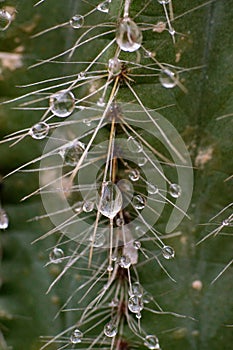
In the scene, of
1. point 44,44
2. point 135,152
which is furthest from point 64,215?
point 44,44

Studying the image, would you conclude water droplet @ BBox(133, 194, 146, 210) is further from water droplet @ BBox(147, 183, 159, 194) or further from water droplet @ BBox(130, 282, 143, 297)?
water droplet @ BBox(130, 282, 143, 297)

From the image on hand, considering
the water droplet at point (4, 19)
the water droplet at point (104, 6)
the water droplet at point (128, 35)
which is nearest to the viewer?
the water droplet at point (128, 35)

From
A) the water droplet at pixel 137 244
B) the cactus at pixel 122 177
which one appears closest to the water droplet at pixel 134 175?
the cactus at pixel 122 177

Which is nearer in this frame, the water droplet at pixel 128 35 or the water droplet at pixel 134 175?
the water droplet at pixel 128 35

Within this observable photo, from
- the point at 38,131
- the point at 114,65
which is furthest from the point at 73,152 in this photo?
the point at 114,65

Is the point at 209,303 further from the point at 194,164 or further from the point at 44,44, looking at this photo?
the point at 44,44

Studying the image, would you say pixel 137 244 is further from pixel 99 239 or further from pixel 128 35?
pixel 128 35

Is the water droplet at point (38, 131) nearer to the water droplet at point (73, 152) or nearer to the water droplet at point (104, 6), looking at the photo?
the water droplet at point (73, 152)
